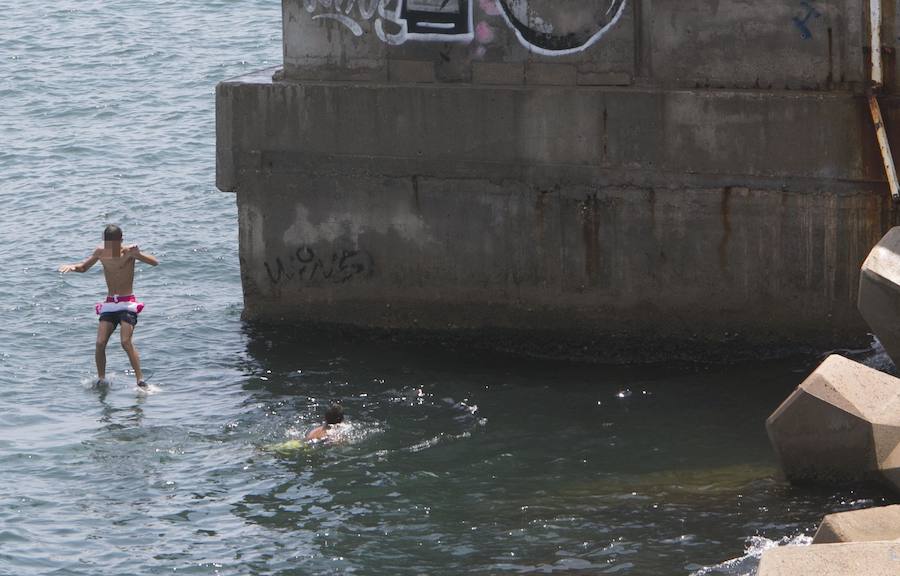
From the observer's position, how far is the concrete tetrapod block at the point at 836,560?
8070 millimetres

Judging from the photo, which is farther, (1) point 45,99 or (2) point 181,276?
(1) point 45,99

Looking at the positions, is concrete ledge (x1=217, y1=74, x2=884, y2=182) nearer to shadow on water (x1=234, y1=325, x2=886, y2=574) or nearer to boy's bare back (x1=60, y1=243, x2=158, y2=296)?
boy's bare back (x1=60, y1=243, x2=158, y2=296)

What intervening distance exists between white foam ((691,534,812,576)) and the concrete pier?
3.54m

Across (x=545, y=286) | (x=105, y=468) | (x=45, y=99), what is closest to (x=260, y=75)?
(x=545, y=286)

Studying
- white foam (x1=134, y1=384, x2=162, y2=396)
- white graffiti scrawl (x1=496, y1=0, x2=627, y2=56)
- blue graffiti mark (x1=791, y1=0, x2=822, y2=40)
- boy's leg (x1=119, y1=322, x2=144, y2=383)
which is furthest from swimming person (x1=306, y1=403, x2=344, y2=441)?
blue graffiti mark (x1=791, y1=0, x2=822, y2=40)

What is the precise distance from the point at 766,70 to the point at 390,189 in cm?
377

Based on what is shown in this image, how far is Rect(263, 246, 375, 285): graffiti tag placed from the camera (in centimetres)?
1485

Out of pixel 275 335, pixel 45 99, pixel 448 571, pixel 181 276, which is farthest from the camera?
pixel 45 99

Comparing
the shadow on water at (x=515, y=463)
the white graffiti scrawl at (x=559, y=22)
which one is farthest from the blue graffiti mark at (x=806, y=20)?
the shadow on water at (x=515, y=463)

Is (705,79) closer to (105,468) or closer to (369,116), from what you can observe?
(369,116)

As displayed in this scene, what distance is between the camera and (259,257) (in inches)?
597

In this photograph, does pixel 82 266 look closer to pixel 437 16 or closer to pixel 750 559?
pixel 437 16

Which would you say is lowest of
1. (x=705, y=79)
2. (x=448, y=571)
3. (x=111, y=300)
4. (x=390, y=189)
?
(x=448, y=571)

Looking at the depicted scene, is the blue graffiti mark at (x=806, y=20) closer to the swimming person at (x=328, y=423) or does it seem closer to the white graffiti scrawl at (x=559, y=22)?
the white graffiti scrawl at (x=559, y=22)
